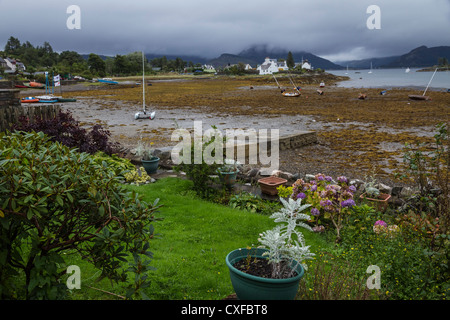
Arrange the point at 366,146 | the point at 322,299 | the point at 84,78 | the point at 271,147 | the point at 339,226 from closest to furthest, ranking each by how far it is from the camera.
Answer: the point at 322,299, the point at 339,226, the point at 271,147, the point at 366,146, the point at 84,78

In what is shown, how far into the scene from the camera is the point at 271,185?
24.5 ft

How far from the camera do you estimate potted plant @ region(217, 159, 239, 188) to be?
771 centimetres

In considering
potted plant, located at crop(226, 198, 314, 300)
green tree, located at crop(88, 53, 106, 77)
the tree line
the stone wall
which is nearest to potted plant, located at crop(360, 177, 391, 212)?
potted plant, located at crop(226, 198, 314, 300)

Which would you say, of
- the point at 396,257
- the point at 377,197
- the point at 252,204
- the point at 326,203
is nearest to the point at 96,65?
the point at 252,204

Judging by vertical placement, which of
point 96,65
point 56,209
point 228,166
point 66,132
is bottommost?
point 228,166

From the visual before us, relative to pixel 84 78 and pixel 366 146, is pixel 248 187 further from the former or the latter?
pixel 84 78

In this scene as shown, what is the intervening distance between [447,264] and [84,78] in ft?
275

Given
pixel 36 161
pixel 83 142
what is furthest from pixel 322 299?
pixel 83 142

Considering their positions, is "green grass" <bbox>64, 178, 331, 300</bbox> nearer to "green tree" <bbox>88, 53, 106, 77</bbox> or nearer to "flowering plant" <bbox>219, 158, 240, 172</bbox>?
"flowering plant" <bbox>219, 158, 240, 172</bbox>


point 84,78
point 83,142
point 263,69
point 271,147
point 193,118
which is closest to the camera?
point 83,142

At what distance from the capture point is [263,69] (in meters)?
137

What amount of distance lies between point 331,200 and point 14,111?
8719 mm

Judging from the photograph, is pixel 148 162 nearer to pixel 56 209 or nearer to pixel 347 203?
pixel 347 203

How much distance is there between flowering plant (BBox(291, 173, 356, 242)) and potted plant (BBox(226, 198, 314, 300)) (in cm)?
247
